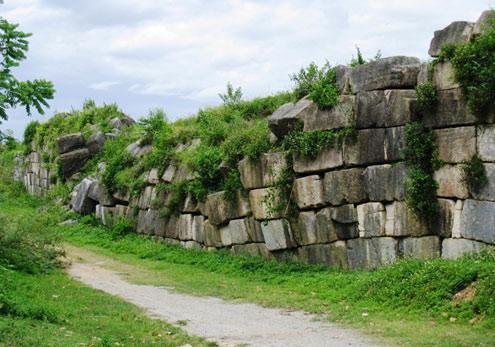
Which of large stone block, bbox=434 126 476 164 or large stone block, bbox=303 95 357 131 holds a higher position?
large stone block, bbox=303 95 357 131

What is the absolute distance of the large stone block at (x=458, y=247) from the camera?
13.4 meters

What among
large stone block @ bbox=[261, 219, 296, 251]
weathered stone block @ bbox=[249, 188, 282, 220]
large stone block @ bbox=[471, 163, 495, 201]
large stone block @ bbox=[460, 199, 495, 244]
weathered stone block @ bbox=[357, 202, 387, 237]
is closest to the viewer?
large stone block @ bbox=[460, 199, 495, 244]

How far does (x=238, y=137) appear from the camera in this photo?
19.3 metres

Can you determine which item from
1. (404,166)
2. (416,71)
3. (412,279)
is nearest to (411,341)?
(412,279)

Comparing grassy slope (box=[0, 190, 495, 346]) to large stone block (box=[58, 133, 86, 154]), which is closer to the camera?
grassy slope (box=[0, 190, 495, 346])

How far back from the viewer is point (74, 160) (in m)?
31.1

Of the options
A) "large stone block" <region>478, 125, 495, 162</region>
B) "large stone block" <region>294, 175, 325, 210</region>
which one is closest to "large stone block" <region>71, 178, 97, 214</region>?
"large stone block" <region>294, 175, 325, 210</region>

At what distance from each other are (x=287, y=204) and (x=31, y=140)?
990 inches

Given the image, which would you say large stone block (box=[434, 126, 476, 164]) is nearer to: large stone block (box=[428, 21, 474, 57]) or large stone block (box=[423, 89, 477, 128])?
large stone block (box=[423, 89, 477, 128])

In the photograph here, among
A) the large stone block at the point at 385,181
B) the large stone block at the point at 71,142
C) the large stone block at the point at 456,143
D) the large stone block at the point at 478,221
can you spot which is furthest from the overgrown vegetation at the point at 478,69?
the large stone block at the point at 71,142

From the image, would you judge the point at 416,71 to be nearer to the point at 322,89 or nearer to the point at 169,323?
the point at 322,89

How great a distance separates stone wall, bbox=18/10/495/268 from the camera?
13.9 meters

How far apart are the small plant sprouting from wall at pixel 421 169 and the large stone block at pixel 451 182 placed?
12 centimetres

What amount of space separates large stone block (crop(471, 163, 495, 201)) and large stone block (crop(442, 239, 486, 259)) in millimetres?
931
